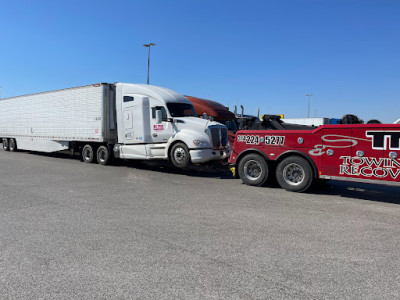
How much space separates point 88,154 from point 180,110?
213 inches

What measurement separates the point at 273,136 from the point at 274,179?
4.56 feet

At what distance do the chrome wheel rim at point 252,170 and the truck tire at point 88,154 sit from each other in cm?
805

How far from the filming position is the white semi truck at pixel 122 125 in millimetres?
11273

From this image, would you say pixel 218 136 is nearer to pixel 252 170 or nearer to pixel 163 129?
pixel 163 129

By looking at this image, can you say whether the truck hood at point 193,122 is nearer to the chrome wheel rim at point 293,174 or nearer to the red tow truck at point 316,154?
the red tow truck at point 316,154

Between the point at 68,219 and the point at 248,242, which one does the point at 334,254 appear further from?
the point at 68,219

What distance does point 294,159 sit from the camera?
823 cm

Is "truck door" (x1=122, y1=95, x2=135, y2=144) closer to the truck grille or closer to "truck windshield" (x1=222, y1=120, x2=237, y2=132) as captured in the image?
the truck grille

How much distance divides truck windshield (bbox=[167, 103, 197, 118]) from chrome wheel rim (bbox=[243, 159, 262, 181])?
12.7 feet

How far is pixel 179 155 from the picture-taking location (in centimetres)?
1130

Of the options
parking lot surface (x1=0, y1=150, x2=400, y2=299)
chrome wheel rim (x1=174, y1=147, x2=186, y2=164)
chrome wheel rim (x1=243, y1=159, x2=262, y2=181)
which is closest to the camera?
parking lot surface (x1=0, y1=150, x2=400, y2=299)

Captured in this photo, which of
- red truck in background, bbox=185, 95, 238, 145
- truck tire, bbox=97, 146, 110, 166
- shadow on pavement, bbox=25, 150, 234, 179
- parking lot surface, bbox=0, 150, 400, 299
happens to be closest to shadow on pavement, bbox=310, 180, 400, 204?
parking lot surface, bbox=0, 150, 400, 299

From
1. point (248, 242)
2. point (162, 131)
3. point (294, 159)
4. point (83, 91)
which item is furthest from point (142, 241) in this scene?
point (83, 91)

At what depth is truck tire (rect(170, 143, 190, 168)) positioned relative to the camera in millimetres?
11070
